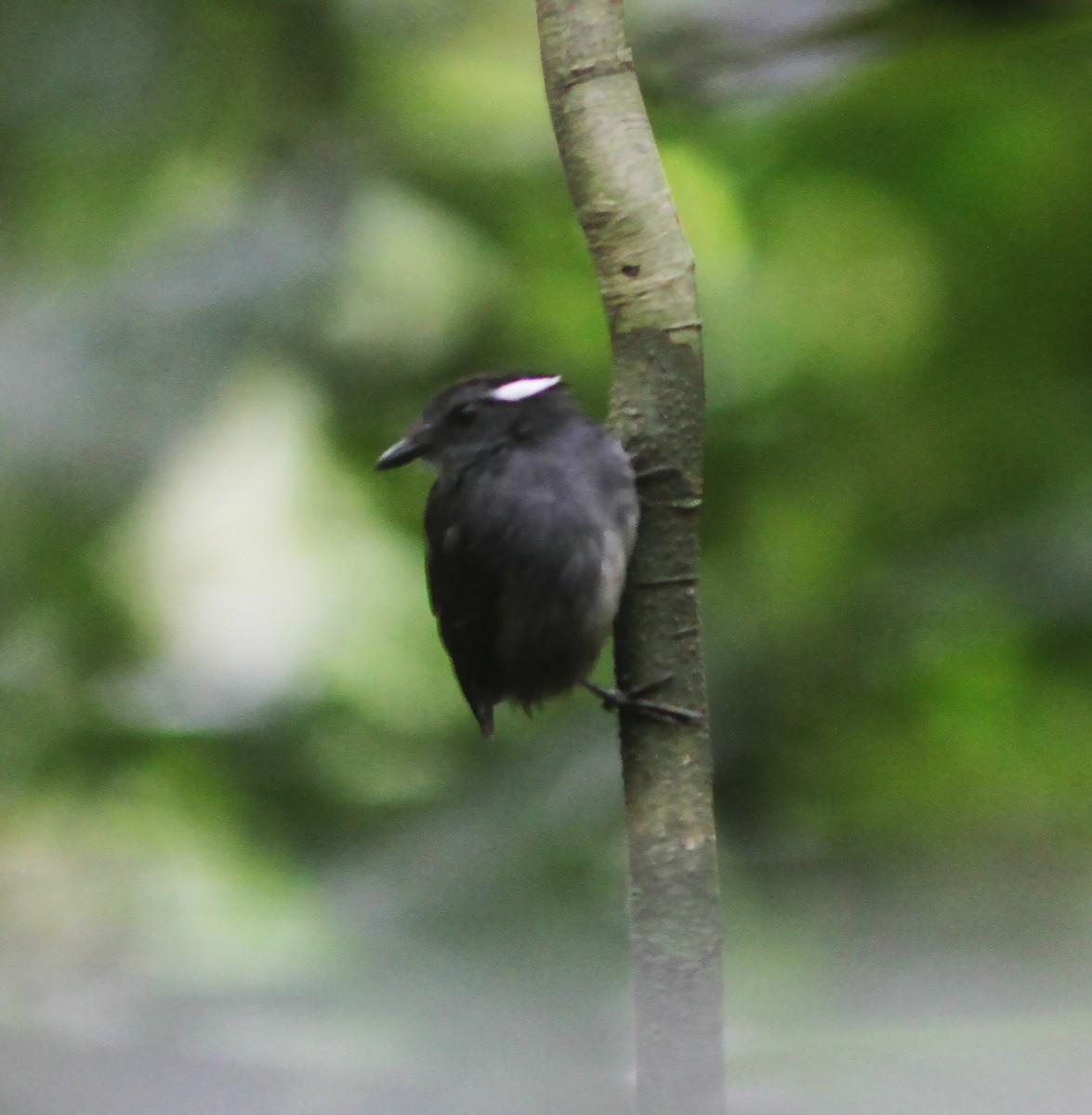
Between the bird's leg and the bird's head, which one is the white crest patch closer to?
the bird's head

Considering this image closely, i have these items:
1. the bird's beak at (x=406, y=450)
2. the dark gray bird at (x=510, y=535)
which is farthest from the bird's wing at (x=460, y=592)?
the bird's beak at (x=406, y=450)

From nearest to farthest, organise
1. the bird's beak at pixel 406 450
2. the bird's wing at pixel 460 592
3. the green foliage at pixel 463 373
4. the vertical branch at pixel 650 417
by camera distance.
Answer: the vertical branch at pixel 650 417 < the green foliage at pixel 463 373 < the bird's beak at pixel 406 450 < the bird's wing at pixel 460 592

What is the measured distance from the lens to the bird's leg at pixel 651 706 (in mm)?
1568

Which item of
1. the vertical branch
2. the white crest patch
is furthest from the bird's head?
the vertical branch

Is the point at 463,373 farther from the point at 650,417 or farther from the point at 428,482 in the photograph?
the point at 650,417

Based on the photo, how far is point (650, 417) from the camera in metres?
1.64

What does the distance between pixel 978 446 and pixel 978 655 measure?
10.0 inches

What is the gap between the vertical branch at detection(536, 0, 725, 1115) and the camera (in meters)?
1.50

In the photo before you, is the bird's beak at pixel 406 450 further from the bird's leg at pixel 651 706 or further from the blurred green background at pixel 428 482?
the bird's leg at pixel 651 706

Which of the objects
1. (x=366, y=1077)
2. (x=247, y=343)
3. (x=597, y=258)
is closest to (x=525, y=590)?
(x=247, y=343)

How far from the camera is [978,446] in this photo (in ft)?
5.59

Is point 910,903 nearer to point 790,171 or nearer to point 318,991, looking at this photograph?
point 318,991

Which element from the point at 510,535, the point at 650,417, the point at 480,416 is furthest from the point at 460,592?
the point at 650,417

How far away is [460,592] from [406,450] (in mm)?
283
